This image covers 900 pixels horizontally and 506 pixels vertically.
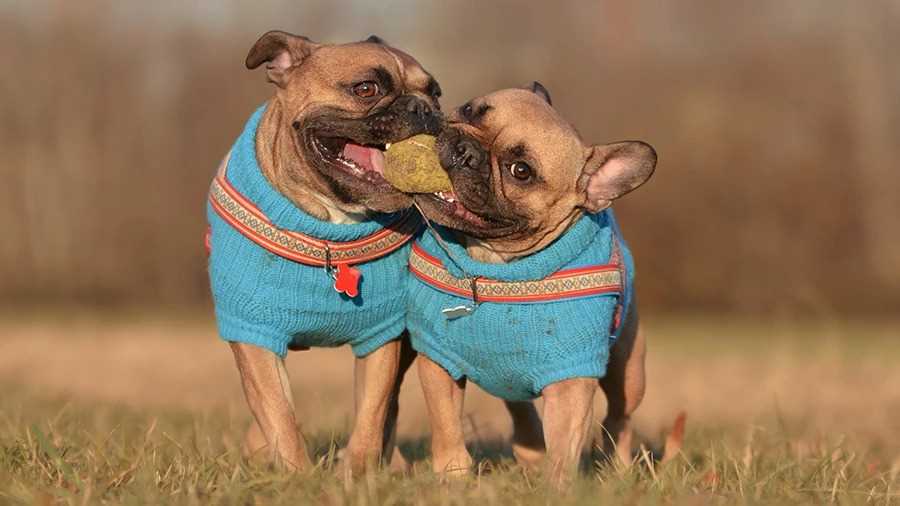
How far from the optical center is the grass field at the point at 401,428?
4406mm

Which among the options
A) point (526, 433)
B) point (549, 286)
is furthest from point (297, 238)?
point (526, 433)

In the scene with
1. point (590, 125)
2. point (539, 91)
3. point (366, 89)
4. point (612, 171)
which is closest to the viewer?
point (612, 171)

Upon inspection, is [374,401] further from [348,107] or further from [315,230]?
[348,107]

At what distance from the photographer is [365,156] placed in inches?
234

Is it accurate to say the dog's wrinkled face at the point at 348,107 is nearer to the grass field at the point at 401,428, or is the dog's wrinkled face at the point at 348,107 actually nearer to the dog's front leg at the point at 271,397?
the dog's front leg at the point at 271,397

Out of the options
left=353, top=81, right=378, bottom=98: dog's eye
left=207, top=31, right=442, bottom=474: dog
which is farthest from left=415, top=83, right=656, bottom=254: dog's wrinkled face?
left=353, top=81, right=378, bottom=98: dog's eye

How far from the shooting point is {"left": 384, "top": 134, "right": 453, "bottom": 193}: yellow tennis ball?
5.52 meters

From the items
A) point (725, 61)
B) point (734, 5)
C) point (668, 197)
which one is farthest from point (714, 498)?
point (734, 5)

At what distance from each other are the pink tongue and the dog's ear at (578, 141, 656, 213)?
0.90m

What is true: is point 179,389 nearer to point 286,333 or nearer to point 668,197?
point 286,333

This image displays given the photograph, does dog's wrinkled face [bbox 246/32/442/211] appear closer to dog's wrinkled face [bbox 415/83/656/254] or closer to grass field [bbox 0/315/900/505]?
dog's wrinkled face [bbox 415/83/656/254]

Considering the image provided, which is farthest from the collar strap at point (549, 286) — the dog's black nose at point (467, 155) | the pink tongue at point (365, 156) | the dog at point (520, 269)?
the pink tongue at point (365, 156)

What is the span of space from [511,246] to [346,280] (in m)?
0.73

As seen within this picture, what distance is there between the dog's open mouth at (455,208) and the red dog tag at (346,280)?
1.73 feet
